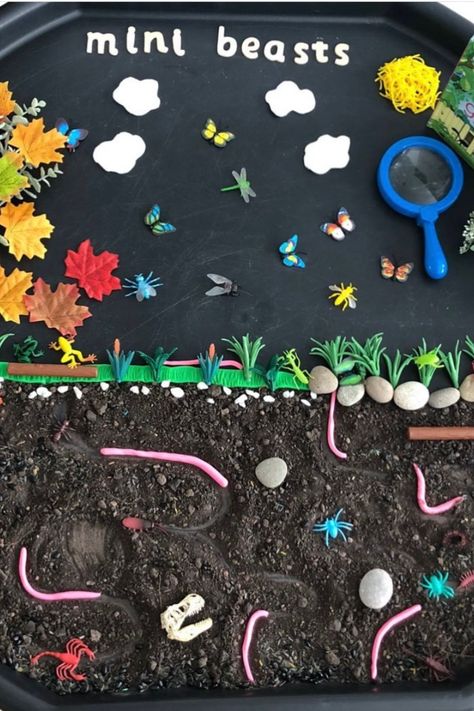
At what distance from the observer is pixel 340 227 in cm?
Result: 126

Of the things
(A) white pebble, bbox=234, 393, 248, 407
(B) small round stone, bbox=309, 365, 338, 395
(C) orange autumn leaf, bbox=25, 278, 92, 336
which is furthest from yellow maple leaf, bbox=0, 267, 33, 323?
(B) small round stone, bbox=309, 365, 338, 395

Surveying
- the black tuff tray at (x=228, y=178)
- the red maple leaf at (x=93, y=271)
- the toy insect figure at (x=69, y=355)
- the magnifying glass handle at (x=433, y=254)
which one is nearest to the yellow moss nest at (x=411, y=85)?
the black tuff tray at (x=228, y=178)

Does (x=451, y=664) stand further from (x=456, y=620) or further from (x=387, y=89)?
(x=387, y=89)

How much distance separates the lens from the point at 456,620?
1108mm

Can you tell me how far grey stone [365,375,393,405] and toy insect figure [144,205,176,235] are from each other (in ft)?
1.38

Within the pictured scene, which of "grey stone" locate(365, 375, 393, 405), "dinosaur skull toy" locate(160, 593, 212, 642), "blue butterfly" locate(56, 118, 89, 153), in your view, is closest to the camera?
"dinosaur skull toy" locate(160, 593, 212, 642)

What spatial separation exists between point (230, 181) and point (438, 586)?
2.42 ft

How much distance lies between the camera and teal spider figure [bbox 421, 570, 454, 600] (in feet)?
3.65

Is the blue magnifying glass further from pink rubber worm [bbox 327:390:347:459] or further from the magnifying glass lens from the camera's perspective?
pink rubber worm [bbox 327:390:347:459]

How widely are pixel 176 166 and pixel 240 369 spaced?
1.25 feet

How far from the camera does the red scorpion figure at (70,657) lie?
3.51 feet

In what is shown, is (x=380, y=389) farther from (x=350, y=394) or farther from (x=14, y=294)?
(x=14, y=294)

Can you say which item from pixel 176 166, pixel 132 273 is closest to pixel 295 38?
pixel 176 166

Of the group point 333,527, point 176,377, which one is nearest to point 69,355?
point 176,377
